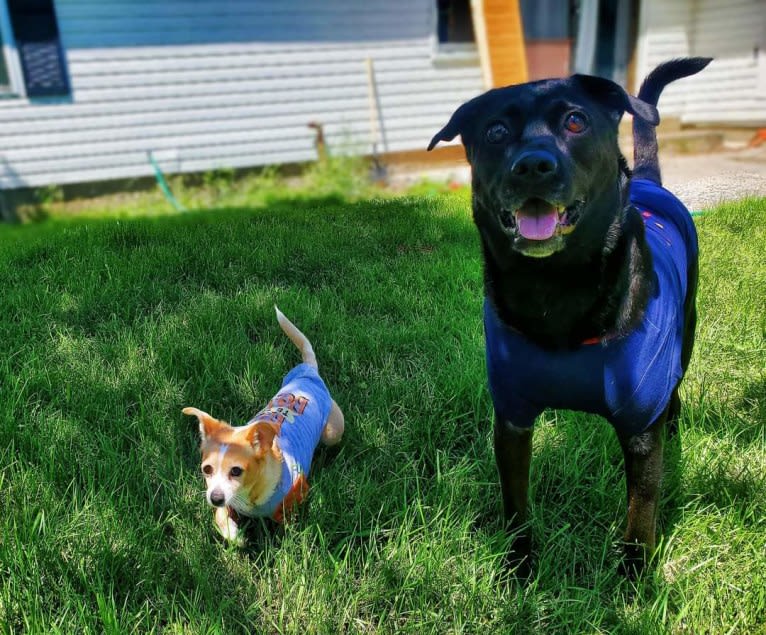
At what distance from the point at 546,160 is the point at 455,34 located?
936 cm

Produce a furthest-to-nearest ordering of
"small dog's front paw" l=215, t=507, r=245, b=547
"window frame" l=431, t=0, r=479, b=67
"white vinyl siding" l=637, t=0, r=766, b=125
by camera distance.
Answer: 1. "white vinyl siding" l=637, t=0, r=766, b=125
2. "window frame" l=431, t=0, r=479, b=67
3. "small dog's front paw" l=215, t=507, r=245, b=547

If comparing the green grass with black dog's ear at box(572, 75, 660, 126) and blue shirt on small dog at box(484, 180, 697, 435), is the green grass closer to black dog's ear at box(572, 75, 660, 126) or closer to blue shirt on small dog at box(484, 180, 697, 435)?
blue shirt on small dog at box(484, 180, 697, 435)

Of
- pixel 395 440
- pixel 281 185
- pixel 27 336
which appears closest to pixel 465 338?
pixel 395 440

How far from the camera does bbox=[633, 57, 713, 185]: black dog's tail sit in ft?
7.58

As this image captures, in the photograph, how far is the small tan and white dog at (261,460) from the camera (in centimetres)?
186

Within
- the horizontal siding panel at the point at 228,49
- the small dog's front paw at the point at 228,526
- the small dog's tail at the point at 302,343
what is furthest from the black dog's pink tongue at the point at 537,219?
the horizontal siding panel at the point at 228,49

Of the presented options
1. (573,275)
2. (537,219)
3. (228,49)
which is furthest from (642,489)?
→ (228,49)

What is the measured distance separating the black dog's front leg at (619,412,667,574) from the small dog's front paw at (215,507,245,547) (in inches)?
46.3

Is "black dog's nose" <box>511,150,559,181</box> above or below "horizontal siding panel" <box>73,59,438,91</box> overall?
below

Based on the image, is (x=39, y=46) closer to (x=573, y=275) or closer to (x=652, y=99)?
(x=652, y=99)

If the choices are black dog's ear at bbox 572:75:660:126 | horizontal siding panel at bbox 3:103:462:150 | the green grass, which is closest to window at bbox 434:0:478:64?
horizontal siding panel at bbox 3:103:462:150

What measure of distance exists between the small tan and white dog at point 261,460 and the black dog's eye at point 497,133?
1.07 metres

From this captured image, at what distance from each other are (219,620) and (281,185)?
26.4ft

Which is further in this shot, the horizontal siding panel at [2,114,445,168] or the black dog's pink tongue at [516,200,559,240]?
the horizontal siding panel at [2,114,445,168]
